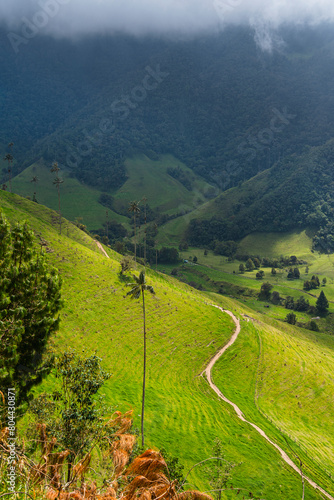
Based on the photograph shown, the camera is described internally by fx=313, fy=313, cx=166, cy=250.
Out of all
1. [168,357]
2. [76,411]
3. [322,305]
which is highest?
[76,411]

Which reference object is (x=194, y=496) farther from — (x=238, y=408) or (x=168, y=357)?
(x=168, y=357)

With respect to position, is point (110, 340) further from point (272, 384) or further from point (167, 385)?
point (272, 384)

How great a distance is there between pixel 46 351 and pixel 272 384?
182 feet

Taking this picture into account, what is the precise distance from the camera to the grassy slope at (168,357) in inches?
1736

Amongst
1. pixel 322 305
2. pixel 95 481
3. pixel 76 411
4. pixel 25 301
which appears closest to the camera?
pixel 95 481

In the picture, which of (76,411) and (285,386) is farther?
(285,386)

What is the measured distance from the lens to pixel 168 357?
69812mm

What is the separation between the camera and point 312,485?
42.3 metres

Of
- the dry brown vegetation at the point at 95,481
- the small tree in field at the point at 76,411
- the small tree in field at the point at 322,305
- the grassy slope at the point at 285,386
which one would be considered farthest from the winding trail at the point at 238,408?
the small tree in field at the point at 322,305

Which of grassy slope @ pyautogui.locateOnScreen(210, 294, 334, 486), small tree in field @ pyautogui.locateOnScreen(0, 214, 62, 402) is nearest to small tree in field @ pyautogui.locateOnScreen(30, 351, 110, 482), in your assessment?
small tree in field @ pyautogui.locateOnScreen(0, 214, 62, 402)

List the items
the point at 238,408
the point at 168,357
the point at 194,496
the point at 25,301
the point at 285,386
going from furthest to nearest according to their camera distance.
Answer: the point at 285,386, the point at 168,357, the point at 238,408, the point at 25,301, the point at 194,496

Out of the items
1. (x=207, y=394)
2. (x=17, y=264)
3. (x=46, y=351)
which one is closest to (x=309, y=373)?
(x=207, y=394)

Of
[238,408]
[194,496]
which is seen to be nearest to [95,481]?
[194,496]

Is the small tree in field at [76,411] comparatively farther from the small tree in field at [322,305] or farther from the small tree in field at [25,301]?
the small tree in field at [322,305]
